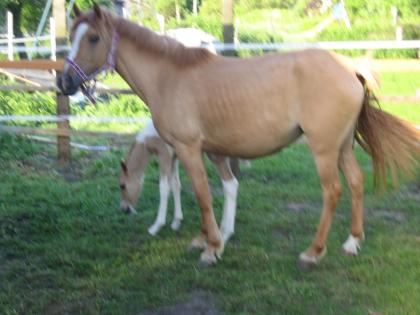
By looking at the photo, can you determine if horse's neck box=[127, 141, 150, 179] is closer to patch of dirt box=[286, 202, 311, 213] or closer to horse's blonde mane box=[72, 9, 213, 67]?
horse's blonde mane box=[72, 9, 213, 67]

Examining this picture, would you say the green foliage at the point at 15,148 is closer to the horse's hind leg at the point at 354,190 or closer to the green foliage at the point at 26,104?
the green foliage at the point at 26,104

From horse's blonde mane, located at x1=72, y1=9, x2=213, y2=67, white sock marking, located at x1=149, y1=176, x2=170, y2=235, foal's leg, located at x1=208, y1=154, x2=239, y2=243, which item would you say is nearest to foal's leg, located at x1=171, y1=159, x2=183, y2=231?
white sock marking, located at x1=149, y1=176, x2=170, y2=235

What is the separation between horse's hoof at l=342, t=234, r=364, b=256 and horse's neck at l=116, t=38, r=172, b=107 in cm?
193

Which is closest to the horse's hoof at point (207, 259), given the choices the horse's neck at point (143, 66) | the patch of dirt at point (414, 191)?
the horse's neck at point (143, 66)

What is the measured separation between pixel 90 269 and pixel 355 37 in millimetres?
25956

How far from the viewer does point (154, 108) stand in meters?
4.95

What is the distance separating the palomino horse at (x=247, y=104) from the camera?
15.2ft

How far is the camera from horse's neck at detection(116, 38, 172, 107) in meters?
4.98

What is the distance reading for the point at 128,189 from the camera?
237 inches

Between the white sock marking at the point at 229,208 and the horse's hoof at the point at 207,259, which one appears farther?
the white sock marking at the point at 229,208

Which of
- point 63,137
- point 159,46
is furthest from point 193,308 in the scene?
point 63,137

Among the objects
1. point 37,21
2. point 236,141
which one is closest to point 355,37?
point 37,21

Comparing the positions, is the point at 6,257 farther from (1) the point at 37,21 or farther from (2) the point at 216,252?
(1) the point at 37,21

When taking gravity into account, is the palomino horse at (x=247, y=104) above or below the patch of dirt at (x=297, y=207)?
above
